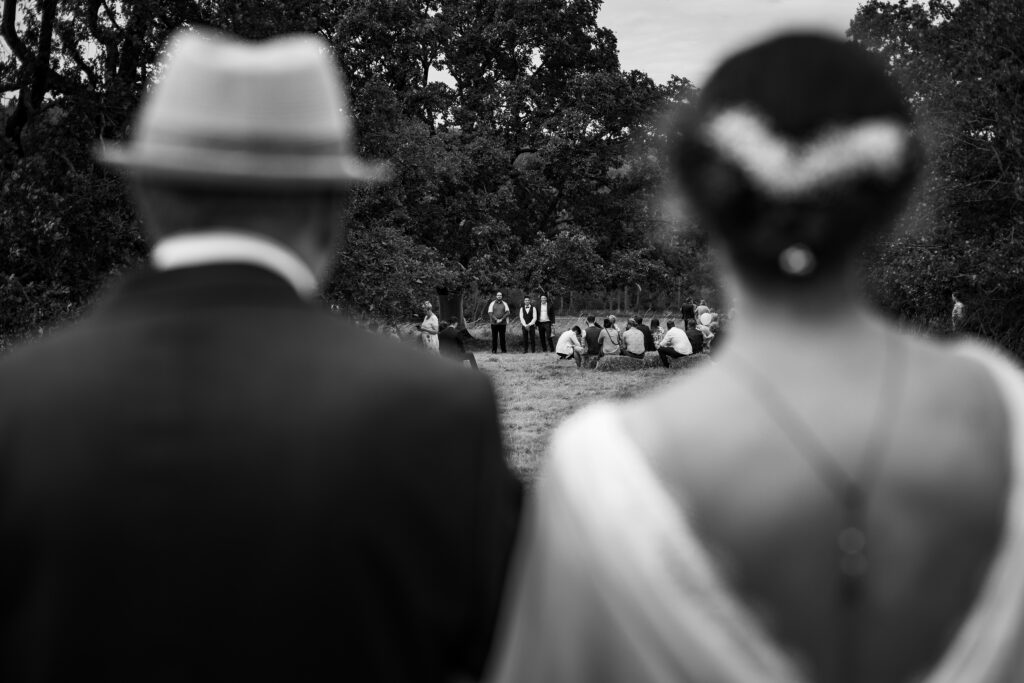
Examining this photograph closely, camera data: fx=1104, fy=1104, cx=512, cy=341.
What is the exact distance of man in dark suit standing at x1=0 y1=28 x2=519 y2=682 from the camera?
158 centimetres

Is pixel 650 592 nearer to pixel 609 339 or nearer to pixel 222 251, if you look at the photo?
pixel 222 251

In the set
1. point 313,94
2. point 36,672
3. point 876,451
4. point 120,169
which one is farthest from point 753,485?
point 120,169

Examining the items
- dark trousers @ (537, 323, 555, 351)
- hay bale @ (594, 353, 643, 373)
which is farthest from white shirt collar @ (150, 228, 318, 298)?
dark trousers @ (537, 323, 555, 351)

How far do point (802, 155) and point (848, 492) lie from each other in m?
0.42

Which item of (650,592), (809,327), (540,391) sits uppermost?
(809,327)

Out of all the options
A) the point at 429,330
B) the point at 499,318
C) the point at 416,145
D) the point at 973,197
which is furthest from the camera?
the point at 499,318

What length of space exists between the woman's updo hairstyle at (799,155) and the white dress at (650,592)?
0.92 ft

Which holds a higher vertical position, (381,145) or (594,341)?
(381,145)

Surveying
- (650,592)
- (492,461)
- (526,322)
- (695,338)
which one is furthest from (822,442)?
(526,322)

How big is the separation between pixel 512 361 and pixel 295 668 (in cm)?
2364

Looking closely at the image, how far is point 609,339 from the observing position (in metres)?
23.1

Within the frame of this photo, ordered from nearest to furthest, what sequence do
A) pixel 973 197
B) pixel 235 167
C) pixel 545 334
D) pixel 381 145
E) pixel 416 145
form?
pixel 235 167 < pixel 973 197 < pixel 381 145 < pixel 416 145 < pixel 545 334

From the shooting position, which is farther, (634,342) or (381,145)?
(634,342)

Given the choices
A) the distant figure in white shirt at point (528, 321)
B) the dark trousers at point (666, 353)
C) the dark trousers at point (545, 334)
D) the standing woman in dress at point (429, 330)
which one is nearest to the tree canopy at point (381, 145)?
the standing woman in dress at point (429, 330)
